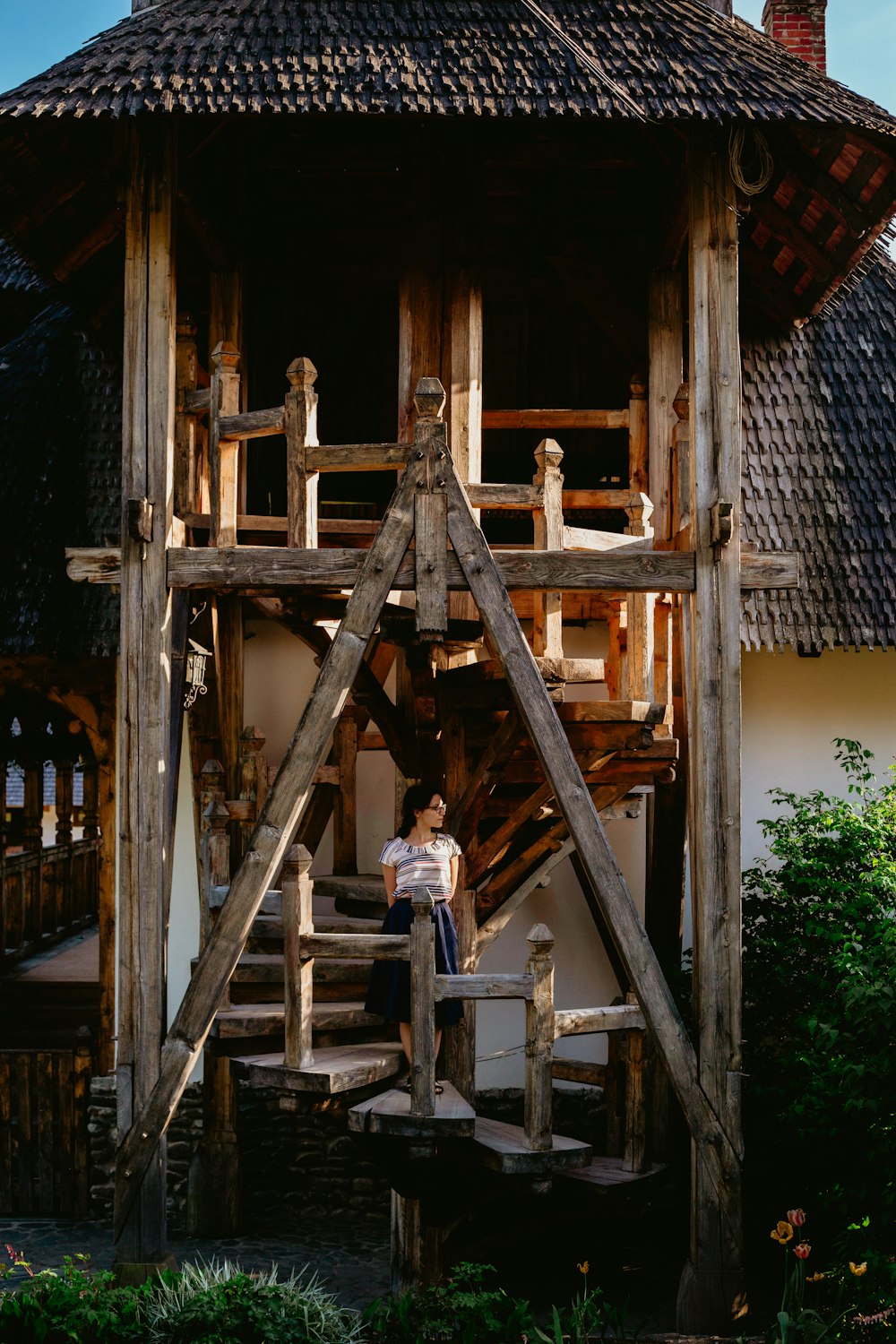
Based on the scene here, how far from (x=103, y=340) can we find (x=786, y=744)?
5.49 metres

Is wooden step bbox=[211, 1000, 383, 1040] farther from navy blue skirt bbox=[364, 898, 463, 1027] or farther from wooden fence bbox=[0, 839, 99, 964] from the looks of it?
wooden fence bbox=[0, 839, 99, 964]

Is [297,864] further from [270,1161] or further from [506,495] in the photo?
[270,1161]

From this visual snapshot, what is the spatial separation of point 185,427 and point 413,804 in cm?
263

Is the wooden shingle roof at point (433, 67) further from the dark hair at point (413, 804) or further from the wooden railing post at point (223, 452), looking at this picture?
the dark hair at point (413, 804)

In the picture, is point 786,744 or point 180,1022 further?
point 786,744

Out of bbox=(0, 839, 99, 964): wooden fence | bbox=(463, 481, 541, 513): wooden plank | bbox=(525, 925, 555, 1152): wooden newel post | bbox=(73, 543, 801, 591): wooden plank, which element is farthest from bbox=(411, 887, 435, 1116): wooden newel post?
bbox=(0, 839, 99, 964): wooden fence

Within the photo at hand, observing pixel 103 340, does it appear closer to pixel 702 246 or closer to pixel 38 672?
pixel 38 672

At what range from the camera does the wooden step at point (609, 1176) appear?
24.7 ft

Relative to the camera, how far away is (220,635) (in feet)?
30.3

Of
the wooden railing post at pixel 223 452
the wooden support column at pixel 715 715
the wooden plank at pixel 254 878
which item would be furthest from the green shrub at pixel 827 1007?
the wooden railing post at pixel 223 452

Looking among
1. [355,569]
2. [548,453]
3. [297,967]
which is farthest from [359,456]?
[297,967]

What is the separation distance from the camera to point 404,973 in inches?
280

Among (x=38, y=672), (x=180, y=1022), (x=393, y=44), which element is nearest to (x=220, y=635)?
(x=38, y=672)

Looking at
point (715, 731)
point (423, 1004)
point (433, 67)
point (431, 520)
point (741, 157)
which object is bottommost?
point (423, 1004)
